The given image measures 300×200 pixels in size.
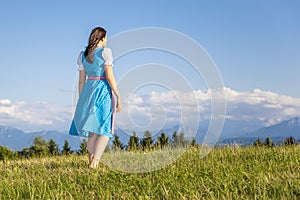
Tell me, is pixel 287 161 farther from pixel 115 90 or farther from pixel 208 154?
pixel 115 90

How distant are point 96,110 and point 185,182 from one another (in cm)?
251

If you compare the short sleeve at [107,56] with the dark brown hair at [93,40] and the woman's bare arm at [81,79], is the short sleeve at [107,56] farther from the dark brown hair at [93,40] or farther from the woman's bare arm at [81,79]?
the woman's bare arm at [81,79]

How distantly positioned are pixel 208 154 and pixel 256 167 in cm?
198

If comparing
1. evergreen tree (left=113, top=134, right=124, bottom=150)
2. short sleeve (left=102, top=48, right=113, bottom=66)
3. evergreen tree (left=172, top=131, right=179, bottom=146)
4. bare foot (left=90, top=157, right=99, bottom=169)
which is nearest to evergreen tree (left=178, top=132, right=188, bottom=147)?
evergreen tree (left=172, top=131, right=179, bottom=146)

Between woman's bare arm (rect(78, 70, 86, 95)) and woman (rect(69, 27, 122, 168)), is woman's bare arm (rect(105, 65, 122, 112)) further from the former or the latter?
woman's bare arm (rect(78, 70, 86, 95))

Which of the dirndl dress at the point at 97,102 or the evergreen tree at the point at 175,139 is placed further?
the evergreen tree at the point at 175,139

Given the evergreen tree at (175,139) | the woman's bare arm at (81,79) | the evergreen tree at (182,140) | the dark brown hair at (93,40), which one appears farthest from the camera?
the evergreen tree at (175,139)

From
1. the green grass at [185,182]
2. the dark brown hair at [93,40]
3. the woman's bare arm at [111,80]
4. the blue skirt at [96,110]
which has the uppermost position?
the dark brown hair at [93,40]

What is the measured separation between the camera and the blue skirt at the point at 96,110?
7840mm

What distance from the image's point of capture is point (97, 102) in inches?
310

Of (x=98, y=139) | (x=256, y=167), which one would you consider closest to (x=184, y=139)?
(x=98, y=139)

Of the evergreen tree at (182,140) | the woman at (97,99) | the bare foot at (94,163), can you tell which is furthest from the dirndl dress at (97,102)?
the evergreen tree at (182,140)

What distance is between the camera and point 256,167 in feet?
21.9

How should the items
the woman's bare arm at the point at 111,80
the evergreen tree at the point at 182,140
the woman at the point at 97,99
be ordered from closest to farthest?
the woman's bare arm at the point at 111,80, the woman at the point at 97,99, the evergreen tree at the point at 182,140
